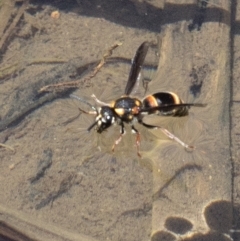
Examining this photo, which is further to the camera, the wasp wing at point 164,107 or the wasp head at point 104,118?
the wasp head at point 104,118

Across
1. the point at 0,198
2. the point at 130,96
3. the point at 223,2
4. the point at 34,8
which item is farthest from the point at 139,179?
the point at 34,8

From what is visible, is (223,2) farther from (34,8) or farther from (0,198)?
(0,198)

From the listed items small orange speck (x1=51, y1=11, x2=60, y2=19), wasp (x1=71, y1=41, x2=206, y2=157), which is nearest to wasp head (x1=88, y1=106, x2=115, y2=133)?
wasp (x1=71, y1=41, x2=206, y2=157)

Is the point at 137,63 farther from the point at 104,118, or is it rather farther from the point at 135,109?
the point at 104,118

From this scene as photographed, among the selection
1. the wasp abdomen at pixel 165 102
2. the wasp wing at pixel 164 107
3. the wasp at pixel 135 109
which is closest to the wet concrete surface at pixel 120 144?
the wasp at pixel 135 109

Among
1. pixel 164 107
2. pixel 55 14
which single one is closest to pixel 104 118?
pixel 164 107

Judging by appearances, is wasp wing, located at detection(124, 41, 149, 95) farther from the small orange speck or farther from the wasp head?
the small orange speck

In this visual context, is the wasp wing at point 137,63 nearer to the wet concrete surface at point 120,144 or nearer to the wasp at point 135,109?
the wasp at point 135,109
